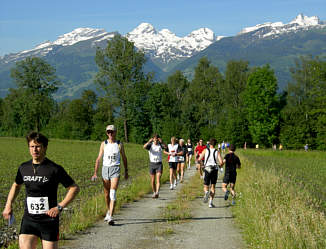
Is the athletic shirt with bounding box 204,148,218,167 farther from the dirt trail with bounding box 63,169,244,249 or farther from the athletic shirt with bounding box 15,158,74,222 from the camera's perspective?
the athletic shirt with bounding box 15,158,74,222

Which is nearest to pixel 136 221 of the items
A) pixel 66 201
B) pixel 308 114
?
pixel 66 201

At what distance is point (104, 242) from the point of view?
7.59 m

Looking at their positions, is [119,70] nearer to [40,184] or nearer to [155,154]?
[155,154]

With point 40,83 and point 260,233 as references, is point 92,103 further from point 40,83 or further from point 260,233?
point 260,233

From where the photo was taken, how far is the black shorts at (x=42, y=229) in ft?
16.4

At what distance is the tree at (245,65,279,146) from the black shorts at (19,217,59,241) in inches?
2650

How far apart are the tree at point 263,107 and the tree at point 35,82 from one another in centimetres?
3647

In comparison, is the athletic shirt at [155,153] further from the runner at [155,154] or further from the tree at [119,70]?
the tree at [119,70]

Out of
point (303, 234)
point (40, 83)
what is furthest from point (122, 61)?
point (303, 234)

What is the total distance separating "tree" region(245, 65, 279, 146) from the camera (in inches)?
2776

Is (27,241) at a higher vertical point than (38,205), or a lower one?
lower

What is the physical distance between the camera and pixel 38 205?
16.4ft

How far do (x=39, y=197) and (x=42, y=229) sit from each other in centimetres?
36

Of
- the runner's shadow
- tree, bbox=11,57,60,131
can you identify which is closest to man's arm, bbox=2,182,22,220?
the runner's shadow
